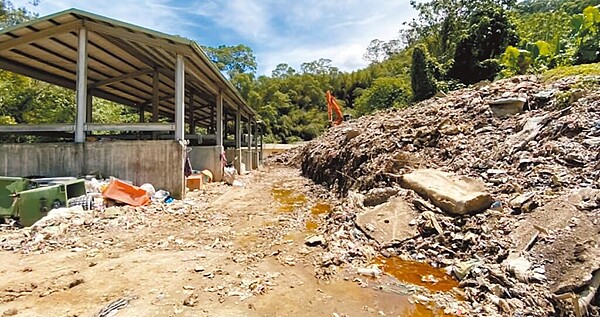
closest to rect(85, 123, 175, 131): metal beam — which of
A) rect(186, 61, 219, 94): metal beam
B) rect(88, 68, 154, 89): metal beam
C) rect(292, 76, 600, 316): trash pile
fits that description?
rect(186, 61, 219, 94): metal beam

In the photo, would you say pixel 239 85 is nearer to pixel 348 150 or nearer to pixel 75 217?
pixel 348 150

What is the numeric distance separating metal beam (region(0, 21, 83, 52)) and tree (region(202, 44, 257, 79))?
44960 millimetres

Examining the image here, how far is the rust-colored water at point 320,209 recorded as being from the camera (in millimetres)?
7359

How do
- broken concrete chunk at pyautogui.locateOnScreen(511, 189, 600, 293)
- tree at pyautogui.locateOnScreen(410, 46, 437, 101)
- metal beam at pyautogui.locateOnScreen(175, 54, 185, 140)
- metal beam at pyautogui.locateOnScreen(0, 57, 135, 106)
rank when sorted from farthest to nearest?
tree at pyautogui.locateOnScreen(410, 46, 437, 101) < metal beam at pyautogui.locateOnScreen(0, 57, 135, 106) < metal beam at pyautogui.locateOnScreen(175, 54, 185, 140) < broken concrete chunk at pyautogui.locateOnScreen(511, 189, 600, 293)

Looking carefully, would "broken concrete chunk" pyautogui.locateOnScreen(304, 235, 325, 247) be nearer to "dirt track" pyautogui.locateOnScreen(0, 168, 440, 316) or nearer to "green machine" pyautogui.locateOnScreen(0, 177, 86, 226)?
"dirt track" pyautogui.locateOnScreen(0, 168, 440, 316)

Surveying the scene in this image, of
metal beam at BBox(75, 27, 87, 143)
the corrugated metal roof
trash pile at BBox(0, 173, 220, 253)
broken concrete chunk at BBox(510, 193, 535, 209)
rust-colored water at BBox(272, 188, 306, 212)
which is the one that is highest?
the corrugated metal roof

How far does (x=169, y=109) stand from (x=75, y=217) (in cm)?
1304

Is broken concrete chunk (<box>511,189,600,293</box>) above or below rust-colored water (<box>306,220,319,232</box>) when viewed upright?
above

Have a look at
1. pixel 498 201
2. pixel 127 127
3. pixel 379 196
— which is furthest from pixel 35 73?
pixel 498 201

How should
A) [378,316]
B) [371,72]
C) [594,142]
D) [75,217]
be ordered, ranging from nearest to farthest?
[378,316], [594,142], [75,217], [371,72]

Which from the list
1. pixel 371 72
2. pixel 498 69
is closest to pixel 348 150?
pixel 498 69

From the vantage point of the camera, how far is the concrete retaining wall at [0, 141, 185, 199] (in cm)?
708

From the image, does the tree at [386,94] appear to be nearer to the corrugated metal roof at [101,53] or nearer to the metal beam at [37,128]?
the corrugated metal roof at [101,53]

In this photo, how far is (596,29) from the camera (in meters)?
9.12
